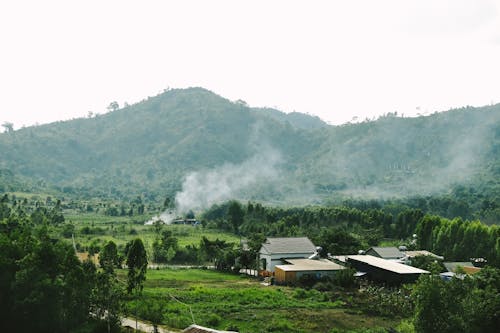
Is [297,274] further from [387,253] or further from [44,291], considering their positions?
[44,291]

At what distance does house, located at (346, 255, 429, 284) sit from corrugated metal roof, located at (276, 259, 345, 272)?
1.42m

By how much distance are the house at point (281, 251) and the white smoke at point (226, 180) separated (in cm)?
5559

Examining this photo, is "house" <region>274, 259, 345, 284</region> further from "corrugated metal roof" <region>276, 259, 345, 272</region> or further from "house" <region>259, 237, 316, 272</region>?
"house" <region>259, 237, 316, 272</region>

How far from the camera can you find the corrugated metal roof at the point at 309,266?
3581 cm

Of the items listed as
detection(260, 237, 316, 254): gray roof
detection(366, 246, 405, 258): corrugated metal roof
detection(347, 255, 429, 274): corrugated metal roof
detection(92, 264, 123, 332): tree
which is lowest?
detection(366, 246, 405, 258): corrugated metal roof

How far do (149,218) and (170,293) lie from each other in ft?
170

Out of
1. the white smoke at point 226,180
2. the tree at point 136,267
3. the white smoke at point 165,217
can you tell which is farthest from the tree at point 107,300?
the white smoke at point 226,180

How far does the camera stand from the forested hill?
137000 mm

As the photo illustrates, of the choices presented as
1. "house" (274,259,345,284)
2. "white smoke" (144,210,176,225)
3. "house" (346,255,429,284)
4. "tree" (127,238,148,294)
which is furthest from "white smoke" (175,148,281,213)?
"tree" (127,238,148,294)

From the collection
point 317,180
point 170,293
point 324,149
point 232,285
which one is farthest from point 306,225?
point 324,149

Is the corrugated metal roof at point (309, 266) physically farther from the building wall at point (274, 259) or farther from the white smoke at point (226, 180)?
the white smoke at point (226, 180)

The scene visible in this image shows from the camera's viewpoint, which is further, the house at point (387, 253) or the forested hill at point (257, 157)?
the forested hill at point (257, 157)

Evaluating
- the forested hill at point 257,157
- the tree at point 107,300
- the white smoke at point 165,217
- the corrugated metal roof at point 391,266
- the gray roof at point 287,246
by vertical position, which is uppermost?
the forested hill at point 257,157

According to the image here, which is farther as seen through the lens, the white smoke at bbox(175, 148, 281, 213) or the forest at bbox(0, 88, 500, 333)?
the white smoke at bbox(175, 148, 281, 213)
